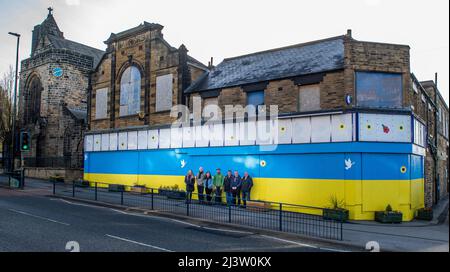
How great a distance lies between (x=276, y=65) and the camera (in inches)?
763

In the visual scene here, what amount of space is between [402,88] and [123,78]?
59.1 feet

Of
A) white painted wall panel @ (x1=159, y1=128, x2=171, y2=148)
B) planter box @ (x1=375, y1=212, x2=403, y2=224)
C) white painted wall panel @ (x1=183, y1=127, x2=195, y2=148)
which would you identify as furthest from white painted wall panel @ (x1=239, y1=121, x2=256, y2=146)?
planter box @ (x1=375, y1=212, x2=403, y2=224)

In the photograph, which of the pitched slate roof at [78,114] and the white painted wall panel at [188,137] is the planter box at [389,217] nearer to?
the white painted wall panel at [188,137]

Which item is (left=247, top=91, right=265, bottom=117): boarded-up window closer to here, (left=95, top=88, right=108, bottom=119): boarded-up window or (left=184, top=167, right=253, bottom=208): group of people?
(left=184, top=167, right=253, bottom=208): group of people

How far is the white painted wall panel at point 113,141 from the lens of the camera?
2503 cm

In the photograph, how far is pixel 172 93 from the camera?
2214cm

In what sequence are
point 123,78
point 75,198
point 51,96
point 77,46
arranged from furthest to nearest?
1. point 77,46
2. point 51,96
3. point 123,78
4. point 75,198

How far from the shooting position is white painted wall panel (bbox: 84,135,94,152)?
88.2 ft

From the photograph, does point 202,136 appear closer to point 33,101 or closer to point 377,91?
point 377,91

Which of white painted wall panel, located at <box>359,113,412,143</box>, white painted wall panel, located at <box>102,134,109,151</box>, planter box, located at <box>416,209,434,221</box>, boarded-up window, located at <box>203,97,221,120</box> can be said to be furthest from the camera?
white painted wall panel, located at <box>102,134,109,151</box>

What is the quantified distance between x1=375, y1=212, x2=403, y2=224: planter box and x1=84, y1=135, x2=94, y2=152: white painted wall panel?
20515 mm

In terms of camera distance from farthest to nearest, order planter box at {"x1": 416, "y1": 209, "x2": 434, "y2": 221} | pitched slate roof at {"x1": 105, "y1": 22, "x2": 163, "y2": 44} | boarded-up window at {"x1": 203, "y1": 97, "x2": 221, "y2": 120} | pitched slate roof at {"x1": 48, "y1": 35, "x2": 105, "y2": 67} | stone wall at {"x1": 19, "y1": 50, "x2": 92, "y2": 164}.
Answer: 1. pitched slate roof at {"x1": 48, "y1": 35, "x2": 105, "y2": 67}
2. stone wall at {"x1": 19, "y1": 50, "x2": 92, "y2": 164}
3. pitched slate roof at {"x1": 105, "y1": 22, "x2": 163, "y2": 44}
4. boarded-up window at {"x1": 203, "y1": 97, "x2": 221, "y2": 120}
5. planter box at {"x1": 416, "y1": 209, "x2": 434, "y2": 221}

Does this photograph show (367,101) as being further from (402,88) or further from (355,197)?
(355,197)
